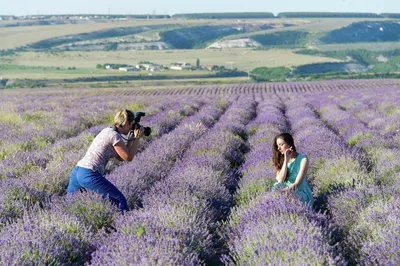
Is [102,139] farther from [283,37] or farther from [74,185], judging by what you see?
[283,37]

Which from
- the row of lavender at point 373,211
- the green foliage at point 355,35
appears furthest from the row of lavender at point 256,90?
the green foliage at point 355,35

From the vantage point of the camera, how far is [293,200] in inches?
200

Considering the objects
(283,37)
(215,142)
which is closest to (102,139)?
(215,142)

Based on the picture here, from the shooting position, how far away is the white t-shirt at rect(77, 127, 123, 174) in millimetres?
5828


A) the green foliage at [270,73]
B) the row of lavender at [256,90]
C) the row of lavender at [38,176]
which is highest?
the row of lavender at [38,176]

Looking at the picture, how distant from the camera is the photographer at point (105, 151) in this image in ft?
18.9

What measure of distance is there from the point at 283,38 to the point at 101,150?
182 m

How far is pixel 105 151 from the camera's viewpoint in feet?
19.4

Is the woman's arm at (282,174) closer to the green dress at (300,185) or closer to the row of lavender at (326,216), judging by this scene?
the green dress at (300,185)

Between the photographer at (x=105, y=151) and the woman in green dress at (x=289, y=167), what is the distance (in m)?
1.54

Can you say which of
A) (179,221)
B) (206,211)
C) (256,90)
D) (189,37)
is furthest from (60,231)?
(189,37)

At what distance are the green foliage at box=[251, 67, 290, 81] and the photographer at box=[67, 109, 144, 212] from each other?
256ft

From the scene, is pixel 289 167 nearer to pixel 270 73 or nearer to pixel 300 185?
pixel 300 185

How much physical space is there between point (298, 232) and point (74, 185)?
9.24 ft
